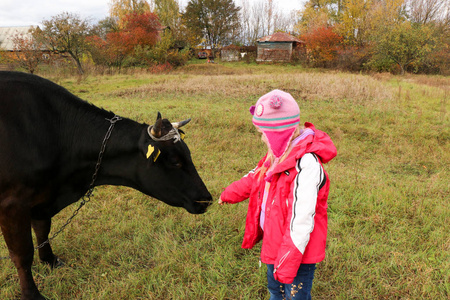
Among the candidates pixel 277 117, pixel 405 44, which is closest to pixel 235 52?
pixel 405 44

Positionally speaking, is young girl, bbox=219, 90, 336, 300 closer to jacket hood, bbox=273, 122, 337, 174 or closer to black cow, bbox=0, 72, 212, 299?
jacket hood, bbox=273, 122, 337, 174

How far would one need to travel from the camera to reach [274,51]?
128 ft

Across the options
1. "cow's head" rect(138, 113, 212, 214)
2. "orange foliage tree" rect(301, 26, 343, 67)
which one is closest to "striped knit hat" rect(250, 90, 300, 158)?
"cow's head" rect(138, 113, 212, 214)

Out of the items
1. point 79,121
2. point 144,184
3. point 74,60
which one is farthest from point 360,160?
point 74,60

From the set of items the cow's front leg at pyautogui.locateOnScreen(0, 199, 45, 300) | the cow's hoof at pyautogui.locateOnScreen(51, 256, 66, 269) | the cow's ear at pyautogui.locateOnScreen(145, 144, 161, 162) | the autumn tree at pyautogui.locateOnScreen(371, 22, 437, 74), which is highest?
the autumn tree at pyautogui.locateOnScreen(371, 22, 437, 74)

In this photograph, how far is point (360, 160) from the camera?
20.4 feet

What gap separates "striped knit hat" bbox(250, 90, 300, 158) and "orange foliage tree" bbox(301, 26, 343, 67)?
34226 mm

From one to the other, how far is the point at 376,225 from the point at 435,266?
0.80 m

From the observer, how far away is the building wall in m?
38.6

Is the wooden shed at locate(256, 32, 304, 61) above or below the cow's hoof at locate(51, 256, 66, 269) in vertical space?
above

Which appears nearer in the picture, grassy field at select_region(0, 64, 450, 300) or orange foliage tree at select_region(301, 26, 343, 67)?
grassy field at select_region(0, 64, 450, 300)

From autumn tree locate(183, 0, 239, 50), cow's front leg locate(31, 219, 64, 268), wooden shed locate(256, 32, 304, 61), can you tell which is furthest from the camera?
autumn tree locate(183, 0, 239, 50)

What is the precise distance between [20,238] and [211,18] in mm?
46277

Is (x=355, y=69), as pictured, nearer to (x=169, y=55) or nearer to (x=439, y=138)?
(x=169, y=55)
